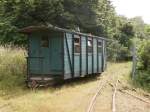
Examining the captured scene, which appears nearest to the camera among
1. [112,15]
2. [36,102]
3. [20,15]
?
[36,102]

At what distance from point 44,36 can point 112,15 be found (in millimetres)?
22904

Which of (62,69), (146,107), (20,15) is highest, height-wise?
(20,15)

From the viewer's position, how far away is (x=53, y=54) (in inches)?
669

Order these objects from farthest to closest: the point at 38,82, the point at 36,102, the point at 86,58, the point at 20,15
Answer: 1. the point at 20,15
2. the point at 86,58
3. the point at 38,82
4. the point at 36,102

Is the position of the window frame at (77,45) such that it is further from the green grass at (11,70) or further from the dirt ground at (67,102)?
the green grass at (11,70)

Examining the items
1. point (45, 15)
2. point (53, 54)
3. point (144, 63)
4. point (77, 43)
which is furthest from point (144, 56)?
point (53, 54)

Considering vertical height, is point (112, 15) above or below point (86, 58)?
above

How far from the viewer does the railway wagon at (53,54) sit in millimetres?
16688

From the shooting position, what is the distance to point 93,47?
2112cm

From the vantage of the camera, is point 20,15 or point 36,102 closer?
point 36,102

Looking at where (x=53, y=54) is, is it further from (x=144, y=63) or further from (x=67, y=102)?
(x=144, y=63)

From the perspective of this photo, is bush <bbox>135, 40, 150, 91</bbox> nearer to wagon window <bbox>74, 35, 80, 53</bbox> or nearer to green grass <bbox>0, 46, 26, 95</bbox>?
wagon window <bbox>74, 35, 80, 53</bbox>

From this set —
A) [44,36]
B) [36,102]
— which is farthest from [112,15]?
[36,102]

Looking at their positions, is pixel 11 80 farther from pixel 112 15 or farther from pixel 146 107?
pixel 112 15
